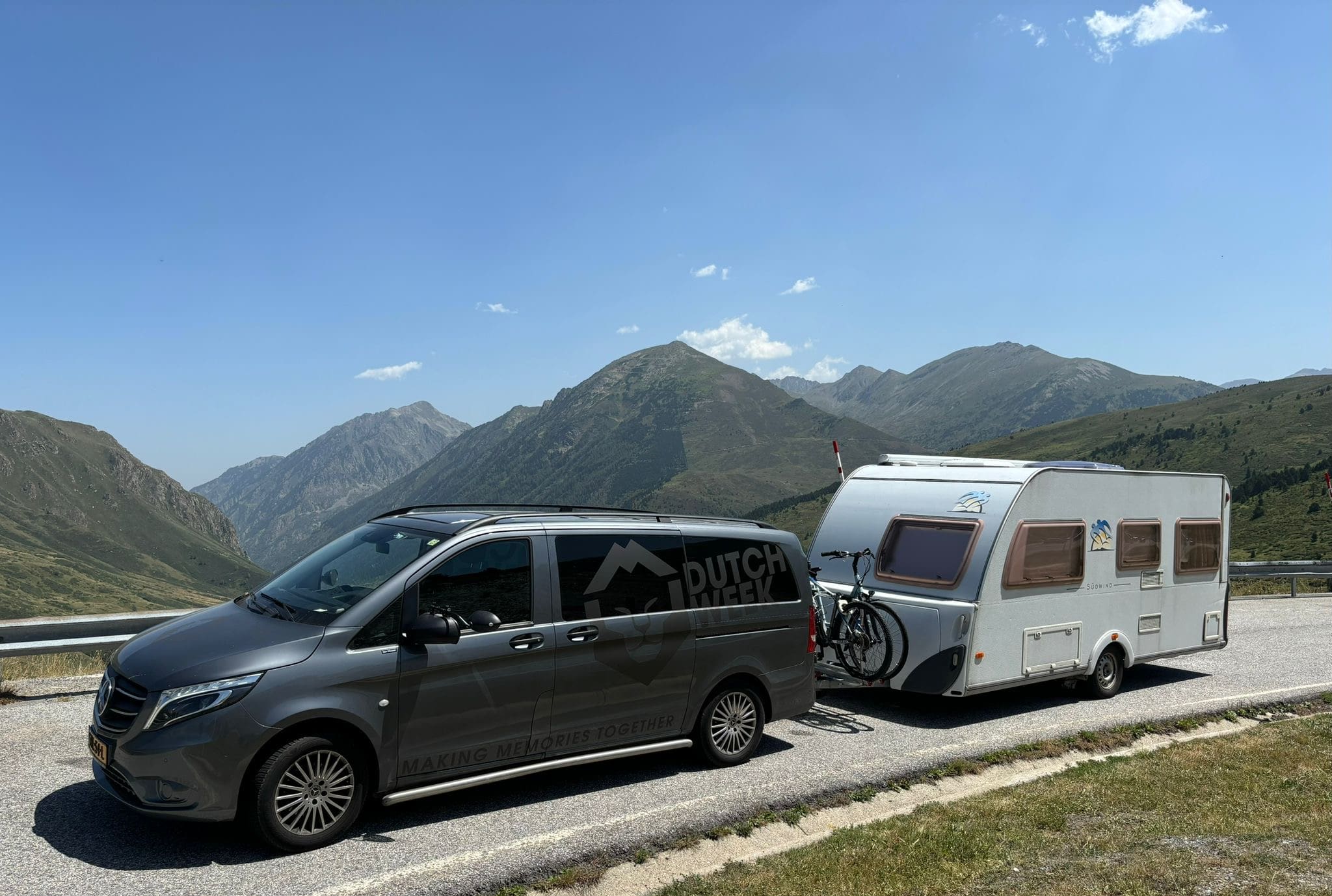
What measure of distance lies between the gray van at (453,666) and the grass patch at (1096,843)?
1.78 meters

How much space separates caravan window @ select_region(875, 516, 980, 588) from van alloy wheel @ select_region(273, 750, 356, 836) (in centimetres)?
672

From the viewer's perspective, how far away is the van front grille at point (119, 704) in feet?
19.2

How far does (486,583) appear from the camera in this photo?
22.9 feet

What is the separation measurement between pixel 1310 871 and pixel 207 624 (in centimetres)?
757

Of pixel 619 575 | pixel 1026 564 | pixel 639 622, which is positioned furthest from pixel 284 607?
pixel 1026 564

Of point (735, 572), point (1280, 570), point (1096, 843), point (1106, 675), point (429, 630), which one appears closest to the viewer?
point (429, 630)

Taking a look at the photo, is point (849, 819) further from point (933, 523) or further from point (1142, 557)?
point (1142, 557)

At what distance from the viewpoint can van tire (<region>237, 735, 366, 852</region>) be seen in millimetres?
5832

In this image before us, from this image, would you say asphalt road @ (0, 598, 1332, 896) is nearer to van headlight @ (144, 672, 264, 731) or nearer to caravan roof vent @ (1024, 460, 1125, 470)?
van headlight @ (144, 672, 264, 731)

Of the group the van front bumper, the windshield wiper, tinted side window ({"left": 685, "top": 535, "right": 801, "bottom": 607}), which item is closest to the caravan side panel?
tinted side window ({"left": 685, "top": 535, "right": 801, "bottom": 607})

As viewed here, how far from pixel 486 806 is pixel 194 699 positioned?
2.26 metres

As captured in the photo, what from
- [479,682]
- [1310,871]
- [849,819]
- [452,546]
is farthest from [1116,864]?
[452,546]

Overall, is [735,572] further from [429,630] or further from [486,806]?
[429,630]

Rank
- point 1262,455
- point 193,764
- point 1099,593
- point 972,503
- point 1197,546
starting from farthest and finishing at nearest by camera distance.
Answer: point 1262,455
point 1197,546
point 1099,593
point 972,503
point 193,764
